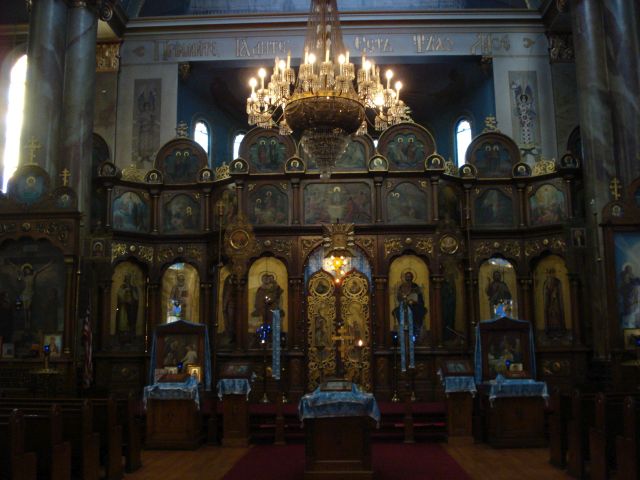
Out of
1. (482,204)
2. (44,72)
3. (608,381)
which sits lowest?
(608,381)

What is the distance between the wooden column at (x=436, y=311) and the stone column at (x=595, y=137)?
3224 millimetres

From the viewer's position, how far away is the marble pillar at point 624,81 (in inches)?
548

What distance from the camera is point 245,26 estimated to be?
1931 cm

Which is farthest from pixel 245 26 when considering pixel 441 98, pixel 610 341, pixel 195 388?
pixel 610 341

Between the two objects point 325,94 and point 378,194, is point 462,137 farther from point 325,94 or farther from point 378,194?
point 325,94

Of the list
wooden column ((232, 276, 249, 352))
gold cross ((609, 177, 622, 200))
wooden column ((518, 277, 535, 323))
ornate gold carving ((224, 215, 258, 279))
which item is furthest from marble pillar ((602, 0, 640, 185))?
wooden column ((232, 276, 249, 352))

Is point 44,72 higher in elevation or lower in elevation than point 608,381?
higher

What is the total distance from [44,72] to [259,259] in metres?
Answer: 6.40

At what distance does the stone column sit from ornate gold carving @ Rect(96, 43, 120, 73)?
40.7ft

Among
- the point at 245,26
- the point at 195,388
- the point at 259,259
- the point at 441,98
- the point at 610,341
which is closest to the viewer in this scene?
the point at 195,388

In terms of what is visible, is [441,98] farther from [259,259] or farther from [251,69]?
[259,259]

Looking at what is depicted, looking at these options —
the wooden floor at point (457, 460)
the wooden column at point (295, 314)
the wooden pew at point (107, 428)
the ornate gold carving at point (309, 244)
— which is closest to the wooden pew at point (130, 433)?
the wooden floor at point (457, 460)

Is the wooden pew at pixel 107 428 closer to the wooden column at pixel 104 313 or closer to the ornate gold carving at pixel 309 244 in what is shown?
the wooden column at pixel 104 313

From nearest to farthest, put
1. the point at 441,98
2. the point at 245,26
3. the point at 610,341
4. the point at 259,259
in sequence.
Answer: the point at 610,341, the point at 259,259, the point at 245,26, the point at 441,98
